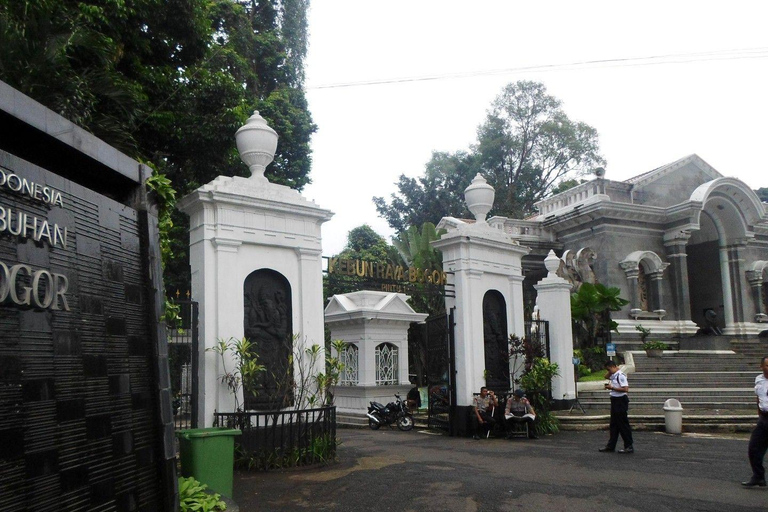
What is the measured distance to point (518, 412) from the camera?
1183cm

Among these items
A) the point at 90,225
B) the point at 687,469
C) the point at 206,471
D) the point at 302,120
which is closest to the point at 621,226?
the point at 302,120

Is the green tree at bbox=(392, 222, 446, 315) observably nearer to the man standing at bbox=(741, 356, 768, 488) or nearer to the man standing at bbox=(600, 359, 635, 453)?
the man standing at bbox=(600, 359, 635, 453)

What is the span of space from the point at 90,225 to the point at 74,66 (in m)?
8.65

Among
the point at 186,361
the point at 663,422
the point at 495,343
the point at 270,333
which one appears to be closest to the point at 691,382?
the point at 663,422

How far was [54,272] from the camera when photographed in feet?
13.0

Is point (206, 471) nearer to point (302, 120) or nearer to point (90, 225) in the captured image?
point (90, 225)

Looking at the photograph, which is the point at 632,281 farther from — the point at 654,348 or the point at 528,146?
the point at 528,146

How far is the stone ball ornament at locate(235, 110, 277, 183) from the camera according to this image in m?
9.25

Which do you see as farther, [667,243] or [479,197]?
[667,243]

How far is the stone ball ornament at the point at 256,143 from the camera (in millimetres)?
9250

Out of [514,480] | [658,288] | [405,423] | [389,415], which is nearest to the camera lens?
[514,480]

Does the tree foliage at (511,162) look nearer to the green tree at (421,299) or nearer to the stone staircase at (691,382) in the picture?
the green tree at (421,299)

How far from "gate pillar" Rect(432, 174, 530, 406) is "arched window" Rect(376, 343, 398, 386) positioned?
18.5 ft

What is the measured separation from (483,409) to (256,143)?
238 inches
